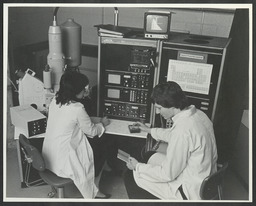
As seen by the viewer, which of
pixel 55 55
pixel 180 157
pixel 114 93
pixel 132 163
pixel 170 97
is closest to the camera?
pixel 180 157

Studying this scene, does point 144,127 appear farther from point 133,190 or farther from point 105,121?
point 133,190

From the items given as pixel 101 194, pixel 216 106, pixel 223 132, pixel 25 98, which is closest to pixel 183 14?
pixel 216 106

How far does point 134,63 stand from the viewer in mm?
1959

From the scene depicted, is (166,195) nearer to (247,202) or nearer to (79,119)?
(247,202)

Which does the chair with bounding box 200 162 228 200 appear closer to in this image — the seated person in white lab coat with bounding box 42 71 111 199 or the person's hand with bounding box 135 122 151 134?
the person's hand with bounding box 135 122 151 134

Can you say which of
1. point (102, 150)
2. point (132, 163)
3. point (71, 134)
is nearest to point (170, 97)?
point (132, 163)

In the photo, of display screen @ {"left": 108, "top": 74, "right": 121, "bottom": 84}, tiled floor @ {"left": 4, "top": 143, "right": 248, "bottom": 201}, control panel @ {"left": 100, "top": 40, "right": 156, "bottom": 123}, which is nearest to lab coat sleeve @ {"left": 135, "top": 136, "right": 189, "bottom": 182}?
tiled floor @ {"left": 4, "top": 143, "right": 248, "bottom": 201}

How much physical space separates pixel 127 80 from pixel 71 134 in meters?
0.55

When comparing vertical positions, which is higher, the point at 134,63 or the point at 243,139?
the point at 134,63

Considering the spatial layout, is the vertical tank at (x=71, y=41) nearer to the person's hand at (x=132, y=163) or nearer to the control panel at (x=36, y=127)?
the control panel at (x=36, y=127)

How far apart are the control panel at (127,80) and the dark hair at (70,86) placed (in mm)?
312

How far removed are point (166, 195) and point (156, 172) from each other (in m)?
0.14

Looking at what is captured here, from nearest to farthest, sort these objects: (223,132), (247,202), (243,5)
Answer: (243,5), (247,202), (223,132)

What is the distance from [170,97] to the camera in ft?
5.24
